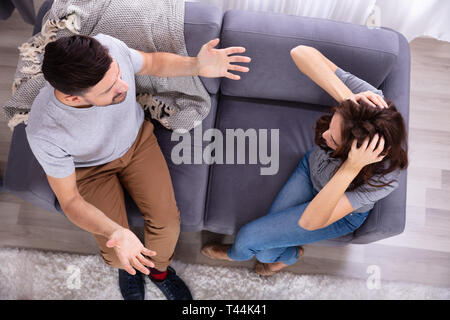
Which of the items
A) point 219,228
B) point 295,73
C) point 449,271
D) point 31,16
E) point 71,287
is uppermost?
point 295,73

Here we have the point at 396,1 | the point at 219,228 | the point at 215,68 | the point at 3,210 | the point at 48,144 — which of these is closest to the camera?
the point at 48,144

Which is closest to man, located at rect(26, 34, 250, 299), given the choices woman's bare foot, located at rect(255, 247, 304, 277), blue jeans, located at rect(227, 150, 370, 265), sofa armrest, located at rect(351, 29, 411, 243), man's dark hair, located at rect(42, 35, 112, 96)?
man's dark hair, located at rect(42, 35, 112, 96)

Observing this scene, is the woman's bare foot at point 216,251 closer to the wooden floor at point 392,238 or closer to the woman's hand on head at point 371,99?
the wooden floor at point 392,238

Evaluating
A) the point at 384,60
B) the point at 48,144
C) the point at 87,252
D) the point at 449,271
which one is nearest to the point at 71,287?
the point at 87,252

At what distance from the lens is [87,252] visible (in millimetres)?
1786

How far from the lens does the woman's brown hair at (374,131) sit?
1.06 metres

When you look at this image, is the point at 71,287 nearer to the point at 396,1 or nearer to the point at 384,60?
the point at 384,60

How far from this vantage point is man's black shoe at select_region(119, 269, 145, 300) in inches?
66.2

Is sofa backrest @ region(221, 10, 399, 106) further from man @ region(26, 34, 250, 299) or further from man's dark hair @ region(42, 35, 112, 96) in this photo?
man's dark hair @ region(42, 35, 112, 96)

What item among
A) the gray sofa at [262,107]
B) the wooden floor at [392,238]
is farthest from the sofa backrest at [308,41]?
the wooden floor at [392,238]

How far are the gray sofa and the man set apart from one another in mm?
101

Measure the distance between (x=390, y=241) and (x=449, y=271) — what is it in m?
0.33

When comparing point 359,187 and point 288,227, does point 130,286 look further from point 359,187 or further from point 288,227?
point 359,187

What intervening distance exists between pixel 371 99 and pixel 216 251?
0.99m
